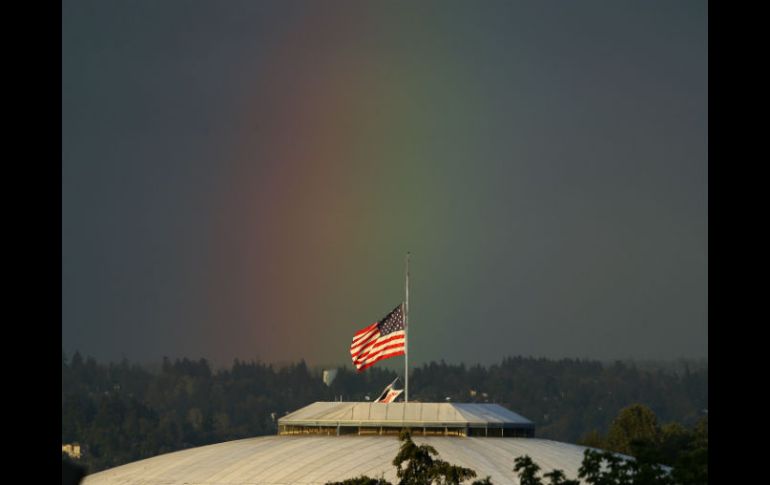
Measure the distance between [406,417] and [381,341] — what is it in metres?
4.26

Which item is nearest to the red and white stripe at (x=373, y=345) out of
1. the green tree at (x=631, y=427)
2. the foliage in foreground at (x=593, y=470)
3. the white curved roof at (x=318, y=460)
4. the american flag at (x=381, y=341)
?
the american flag at (x=381, y=341)

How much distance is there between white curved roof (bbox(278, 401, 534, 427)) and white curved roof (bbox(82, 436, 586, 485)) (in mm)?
1502

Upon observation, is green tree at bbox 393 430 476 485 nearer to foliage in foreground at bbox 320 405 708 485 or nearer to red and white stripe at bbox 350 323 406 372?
foliage in foreground at bbox 320 405 708 485

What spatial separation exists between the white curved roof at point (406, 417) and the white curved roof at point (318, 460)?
4.93 ft

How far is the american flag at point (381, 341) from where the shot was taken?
67.8m

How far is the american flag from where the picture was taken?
67.8 m

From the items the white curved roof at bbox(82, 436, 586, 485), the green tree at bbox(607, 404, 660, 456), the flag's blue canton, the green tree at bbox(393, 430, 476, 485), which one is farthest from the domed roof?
the green tree at bbox(607, 404, 660, 456)

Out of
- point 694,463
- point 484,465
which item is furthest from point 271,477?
point 694,463

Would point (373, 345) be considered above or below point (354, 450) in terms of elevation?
above

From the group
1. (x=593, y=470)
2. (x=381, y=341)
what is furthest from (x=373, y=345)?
(x=593, y=470)

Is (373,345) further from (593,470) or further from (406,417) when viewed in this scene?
(593,470)

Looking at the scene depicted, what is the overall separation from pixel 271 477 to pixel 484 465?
8402mm

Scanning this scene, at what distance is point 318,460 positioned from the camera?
5756 centimetres
